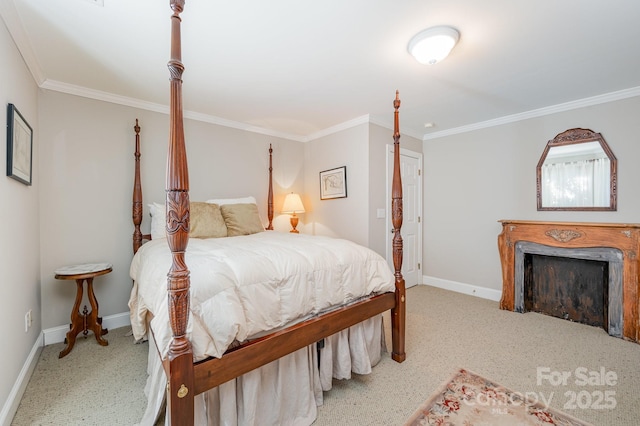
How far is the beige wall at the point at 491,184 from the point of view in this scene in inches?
109

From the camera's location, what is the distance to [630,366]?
207 cm

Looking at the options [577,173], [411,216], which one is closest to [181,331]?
[411,216]

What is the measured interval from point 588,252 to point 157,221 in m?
4.28

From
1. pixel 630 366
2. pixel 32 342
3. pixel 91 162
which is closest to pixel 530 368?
pixel 630 366

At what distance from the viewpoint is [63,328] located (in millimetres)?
2520

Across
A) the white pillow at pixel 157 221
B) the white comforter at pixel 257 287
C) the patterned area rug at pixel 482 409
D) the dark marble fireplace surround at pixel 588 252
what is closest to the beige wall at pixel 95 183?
the white pillow at pixel 157 221

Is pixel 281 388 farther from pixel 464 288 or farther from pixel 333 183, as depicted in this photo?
pixel 464 288

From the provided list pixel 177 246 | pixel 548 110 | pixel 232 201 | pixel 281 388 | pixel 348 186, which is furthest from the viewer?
pixel 348 186

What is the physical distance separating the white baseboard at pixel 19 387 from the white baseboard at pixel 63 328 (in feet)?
0.49

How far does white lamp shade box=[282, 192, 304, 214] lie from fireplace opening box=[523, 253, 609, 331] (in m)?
2.83

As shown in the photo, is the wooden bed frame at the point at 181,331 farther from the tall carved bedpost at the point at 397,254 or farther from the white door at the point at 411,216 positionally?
the white door at the point at 411,216

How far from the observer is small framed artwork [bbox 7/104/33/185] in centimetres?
166

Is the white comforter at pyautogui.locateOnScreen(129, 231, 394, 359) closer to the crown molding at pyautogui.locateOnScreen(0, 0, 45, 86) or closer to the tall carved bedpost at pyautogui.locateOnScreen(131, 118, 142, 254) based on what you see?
the tall carved bedpost at pyautogui.locateOnScreen(131, 118, 142, 254)

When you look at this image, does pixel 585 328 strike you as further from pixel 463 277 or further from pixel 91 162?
pixel 91 162
